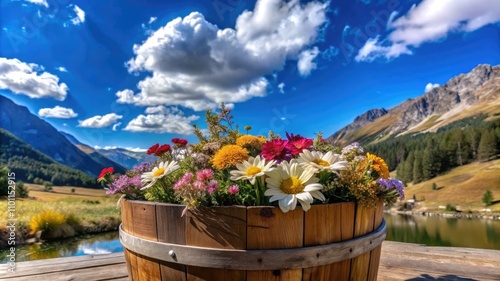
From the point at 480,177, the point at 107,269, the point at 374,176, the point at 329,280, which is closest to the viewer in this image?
the point at 329,280

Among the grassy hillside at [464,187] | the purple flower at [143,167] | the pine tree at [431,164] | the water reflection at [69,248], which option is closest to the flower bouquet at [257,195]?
the purple flower at [143,167]

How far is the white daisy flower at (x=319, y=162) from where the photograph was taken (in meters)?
1.29

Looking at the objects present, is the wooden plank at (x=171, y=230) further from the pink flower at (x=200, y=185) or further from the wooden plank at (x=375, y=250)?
the wooden plank at (x=375, y=250)

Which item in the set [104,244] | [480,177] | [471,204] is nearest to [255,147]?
[104,244]

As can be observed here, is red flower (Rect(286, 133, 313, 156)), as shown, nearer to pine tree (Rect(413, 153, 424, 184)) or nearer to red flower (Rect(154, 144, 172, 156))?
red flower (Rect(154, 144, 172, 156))

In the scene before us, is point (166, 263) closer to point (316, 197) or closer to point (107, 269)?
point (316, 197)

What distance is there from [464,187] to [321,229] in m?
72.1

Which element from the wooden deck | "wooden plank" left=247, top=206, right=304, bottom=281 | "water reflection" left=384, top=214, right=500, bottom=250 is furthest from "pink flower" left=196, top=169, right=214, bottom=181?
"water reflection" left=384, top=214, right=500, bottom=250

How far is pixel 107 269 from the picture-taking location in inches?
112

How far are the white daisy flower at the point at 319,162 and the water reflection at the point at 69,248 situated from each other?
6.15 metres

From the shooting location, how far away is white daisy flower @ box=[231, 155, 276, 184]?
1194 mm

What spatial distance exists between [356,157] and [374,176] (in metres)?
0.13

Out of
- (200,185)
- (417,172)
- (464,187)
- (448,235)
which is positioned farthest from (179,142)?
(417,172)

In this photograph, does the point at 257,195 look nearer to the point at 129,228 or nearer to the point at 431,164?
the point at 129,228
